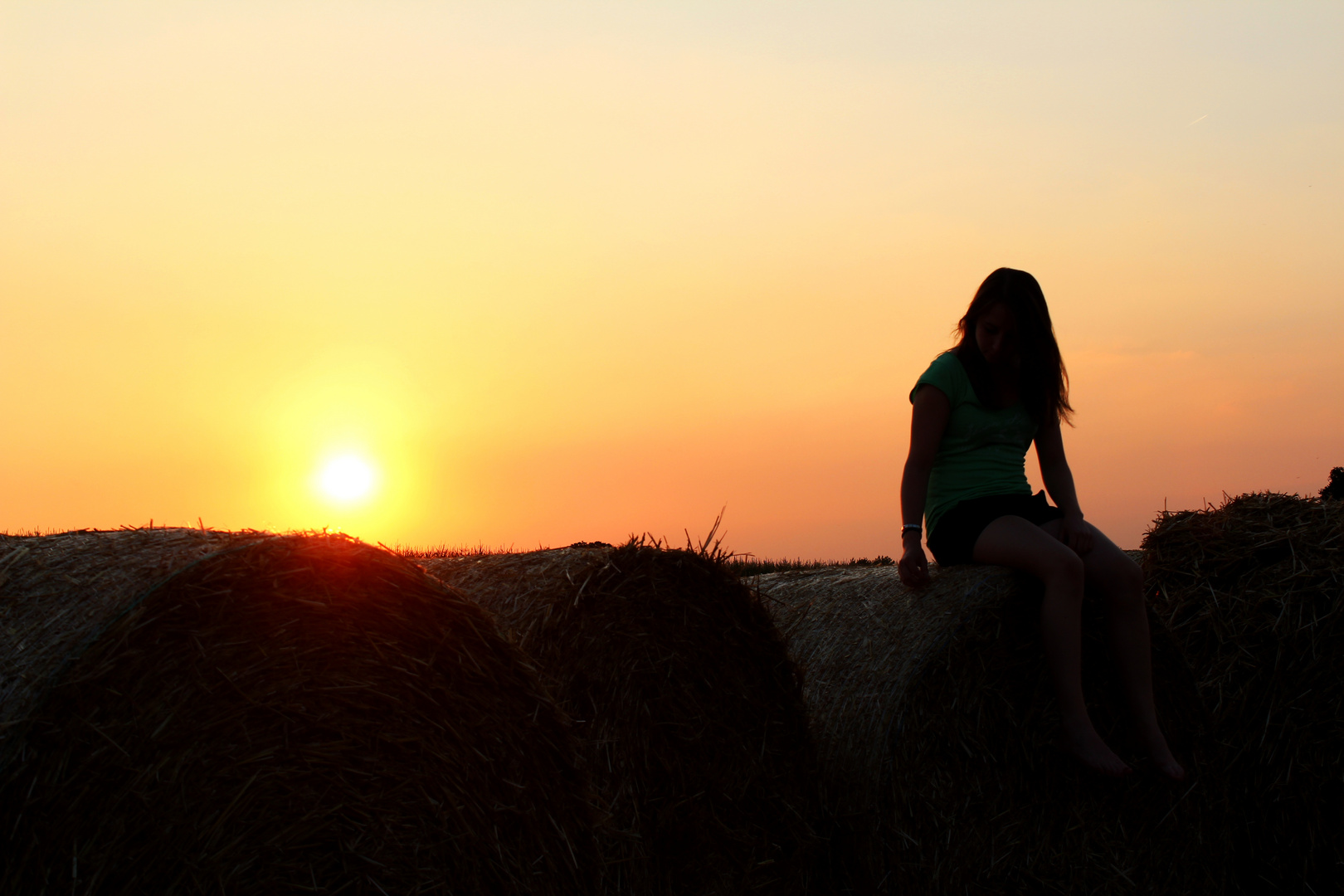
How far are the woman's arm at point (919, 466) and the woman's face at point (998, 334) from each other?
261 millimetres

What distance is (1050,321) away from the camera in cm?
436

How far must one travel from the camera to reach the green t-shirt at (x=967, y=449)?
4285mm

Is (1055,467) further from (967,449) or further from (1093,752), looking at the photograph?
(1093,752)

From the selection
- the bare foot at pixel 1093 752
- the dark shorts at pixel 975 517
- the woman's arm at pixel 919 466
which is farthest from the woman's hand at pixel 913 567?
the bare foot at pixel 1093 752

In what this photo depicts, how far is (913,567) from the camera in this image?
4.18m

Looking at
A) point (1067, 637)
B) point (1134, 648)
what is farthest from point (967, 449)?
point (1134, 648)

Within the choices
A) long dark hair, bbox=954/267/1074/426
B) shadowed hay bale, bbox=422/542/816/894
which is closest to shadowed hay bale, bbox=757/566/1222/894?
shadowed hay bale, bbox=422/542/816/894

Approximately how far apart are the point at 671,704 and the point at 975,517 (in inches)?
56.7

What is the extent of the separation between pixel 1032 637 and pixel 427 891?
2424mm

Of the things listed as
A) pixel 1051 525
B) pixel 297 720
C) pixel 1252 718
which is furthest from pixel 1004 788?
pixel 297 720

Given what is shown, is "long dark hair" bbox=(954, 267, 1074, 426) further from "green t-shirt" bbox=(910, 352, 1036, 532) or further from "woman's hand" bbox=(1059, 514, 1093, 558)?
"woman's hand" bbox=(1059, 514, 1093, 558)

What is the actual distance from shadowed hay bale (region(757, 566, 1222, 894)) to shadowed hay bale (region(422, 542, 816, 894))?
8.8 inches

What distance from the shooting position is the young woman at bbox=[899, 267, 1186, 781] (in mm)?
3912

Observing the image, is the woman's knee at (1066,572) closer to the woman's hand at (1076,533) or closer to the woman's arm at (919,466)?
the woman's hand at (1076,533)
